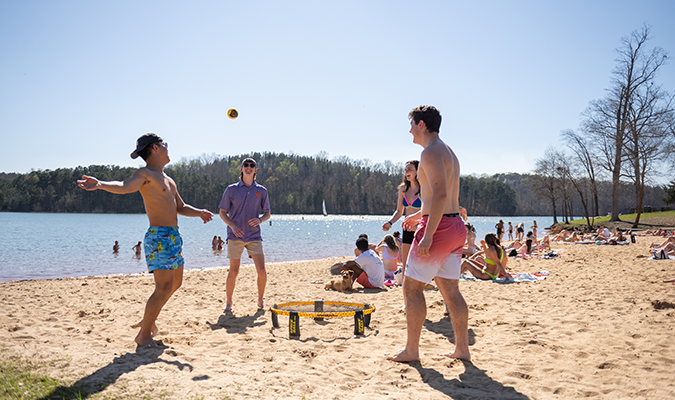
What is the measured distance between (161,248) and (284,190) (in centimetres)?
12634

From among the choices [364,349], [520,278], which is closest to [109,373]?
[364,349]

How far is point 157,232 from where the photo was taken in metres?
4.04

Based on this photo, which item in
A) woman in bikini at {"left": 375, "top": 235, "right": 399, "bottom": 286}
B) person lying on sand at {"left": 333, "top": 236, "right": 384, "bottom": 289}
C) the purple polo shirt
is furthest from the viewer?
woman in bikini at {"left": 375, "top": 235, "right": 399, "bottom": 286}

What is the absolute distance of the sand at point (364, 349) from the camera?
3.07 metres

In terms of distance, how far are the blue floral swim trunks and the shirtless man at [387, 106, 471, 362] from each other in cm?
231

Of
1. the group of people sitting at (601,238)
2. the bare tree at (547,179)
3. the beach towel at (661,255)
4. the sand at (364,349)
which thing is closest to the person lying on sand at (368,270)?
the sand at (364,349)

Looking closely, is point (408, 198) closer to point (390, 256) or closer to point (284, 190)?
point (390, 256)

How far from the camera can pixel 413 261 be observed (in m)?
3.52

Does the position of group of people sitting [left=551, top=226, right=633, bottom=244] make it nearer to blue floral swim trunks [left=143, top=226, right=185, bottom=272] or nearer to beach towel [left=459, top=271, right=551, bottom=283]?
beach towel [left=459, top=271, right=551, bottom=283]

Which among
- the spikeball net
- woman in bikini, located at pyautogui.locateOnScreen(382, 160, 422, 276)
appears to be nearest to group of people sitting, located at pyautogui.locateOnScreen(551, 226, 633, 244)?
woman in bikini, located at pyautogui.locateOnScreen(382, 160, 422, 276)

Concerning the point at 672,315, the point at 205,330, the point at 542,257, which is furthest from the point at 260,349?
the point at 542,257

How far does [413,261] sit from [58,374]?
9.89 feet

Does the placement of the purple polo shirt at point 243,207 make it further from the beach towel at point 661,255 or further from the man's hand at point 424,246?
the beach towel at point 661,255

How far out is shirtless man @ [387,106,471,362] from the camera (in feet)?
11.1
